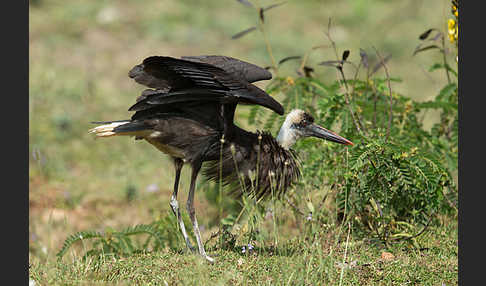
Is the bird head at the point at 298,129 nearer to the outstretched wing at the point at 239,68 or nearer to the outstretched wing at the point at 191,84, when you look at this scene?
the outstretched wing at the point at 239,68

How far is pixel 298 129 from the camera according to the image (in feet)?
18.9

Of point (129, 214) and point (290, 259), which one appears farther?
point (129, 214)

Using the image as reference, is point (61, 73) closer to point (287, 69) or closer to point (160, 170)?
point (160, 170)

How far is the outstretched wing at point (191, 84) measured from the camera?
4820 mm

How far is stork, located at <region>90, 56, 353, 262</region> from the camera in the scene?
16.2 feet

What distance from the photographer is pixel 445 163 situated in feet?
21.6

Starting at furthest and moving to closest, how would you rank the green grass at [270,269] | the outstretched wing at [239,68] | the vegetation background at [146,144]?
the outstretched wing at [239,68]
the vegetation background at [146,144]
the green grass at [270,269]

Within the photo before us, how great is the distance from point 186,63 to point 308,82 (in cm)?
202

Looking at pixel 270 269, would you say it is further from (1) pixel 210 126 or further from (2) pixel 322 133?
(2) pixel 322 133

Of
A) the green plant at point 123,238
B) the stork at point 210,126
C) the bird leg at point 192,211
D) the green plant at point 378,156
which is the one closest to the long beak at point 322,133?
the stork at point 210,126

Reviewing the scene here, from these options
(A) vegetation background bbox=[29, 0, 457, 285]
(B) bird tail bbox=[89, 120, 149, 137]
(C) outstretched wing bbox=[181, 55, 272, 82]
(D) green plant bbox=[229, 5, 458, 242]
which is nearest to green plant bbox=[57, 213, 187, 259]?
(A) vegetation background bbox=[29, 0, 457, 285]

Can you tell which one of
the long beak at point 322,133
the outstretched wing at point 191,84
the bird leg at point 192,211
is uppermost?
the outstretched wing at point 191,84

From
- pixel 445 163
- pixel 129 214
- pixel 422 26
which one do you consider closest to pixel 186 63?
pixel 445 163

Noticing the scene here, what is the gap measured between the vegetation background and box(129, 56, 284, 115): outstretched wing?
1.14 metres
